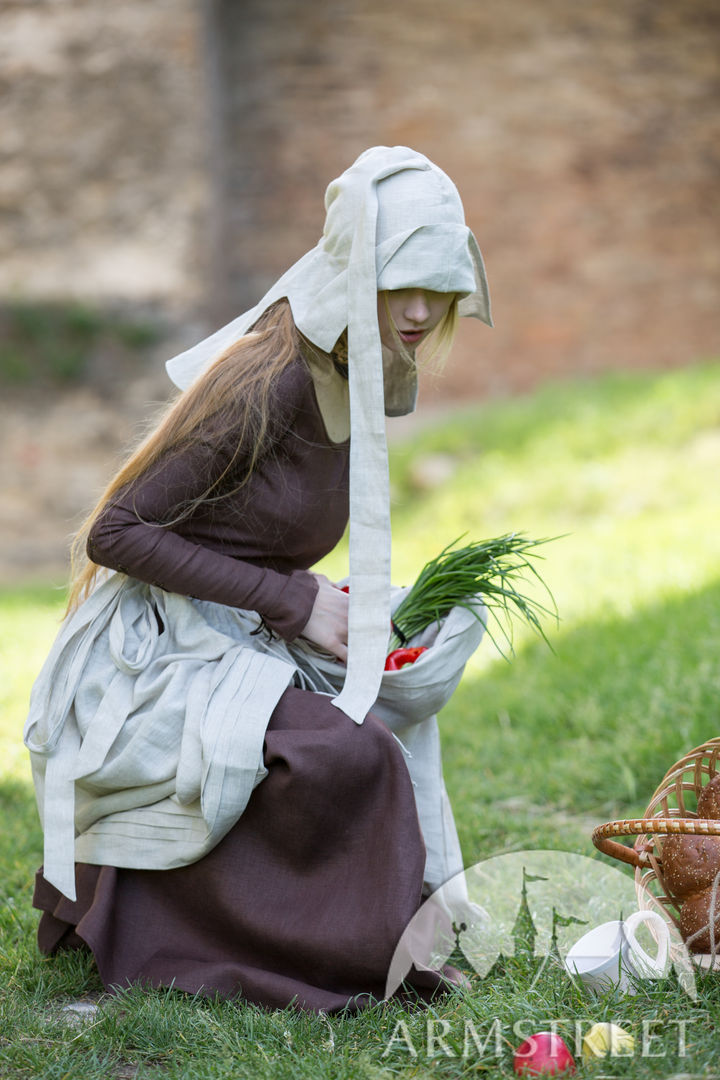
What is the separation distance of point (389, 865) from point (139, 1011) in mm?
522

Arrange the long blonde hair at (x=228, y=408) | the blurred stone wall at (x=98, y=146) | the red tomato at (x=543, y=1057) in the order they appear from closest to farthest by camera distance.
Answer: the red tomato at (x=543, y=1057)
the long blonde hair at (x=228, y=408)
the blurred stone wall at (x=98, y=146)

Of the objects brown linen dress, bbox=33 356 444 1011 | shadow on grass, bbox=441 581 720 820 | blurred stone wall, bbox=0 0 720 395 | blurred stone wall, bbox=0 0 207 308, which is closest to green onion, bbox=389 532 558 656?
brown linen dress, bbox=33 356 444 1011

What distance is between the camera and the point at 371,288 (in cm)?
214

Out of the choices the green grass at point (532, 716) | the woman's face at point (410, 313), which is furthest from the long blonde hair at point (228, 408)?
the green grass at point (532, 716)

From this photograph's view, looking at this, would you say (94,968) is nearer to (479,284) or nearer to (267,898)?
(267,898)

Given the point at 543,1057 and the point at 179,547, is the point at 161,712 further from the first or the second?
the point at 543,1057

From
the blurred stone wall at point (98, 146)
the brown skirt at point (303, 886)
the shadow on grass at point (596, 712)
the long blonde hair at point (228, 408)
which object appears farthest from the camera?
the blurred stone wall at point (98, 146)

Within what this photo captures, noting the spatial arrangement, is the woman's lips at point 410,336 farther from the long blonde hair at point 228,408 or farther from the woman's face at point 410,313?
the long blonde hair at point 228,408

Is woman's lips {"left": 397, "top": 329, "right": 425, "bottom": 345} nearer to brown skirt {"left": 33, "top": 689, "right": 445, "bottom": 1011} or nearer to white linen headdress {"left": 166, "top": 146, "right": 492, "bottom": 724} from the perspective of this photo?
white linen headdress {"left": 166, "top": 146, "right": 492, "bottom": 724}

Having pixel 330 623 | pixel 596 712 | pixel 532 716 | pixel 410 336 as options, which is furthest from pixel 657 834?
pixel 532 716

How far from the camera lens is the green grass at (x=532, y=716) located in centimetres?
194

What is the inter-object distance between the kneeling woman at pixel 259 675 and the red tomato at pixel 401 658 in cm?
11

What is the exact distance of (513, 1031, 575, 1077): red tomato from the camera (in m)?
1.75

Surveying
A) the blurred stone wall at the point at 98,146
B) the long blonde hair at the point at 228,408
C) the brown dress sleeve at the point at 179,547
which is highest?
the blurred stone wall at the point at 98,146
